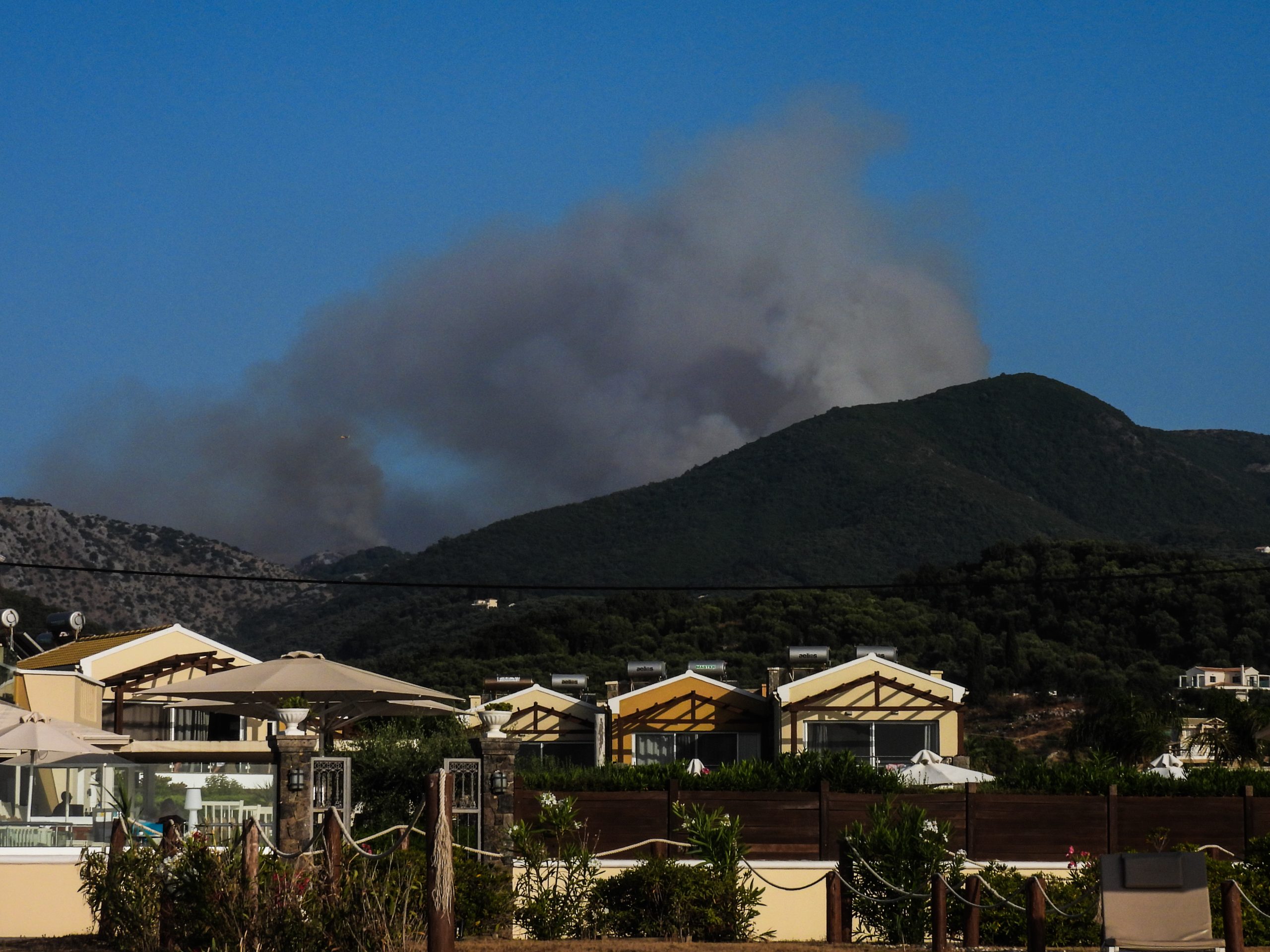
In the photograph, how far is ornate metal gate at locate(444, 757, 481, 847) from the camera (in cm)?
1653

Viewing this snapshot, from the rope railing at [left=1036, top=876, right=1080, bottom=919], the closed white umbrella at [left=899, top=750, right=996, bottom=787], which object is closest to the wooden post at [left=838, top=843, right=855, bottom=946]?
the rope railing at [left=1036, top=876, right=1080, bottom=919]

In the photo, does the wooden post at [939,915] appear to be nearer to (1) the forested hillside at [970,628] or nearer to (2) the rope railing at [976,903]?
(2) the rope railing at [976,903]

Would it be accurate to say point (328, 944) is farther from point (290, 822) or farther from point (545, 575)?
point (545, 575)

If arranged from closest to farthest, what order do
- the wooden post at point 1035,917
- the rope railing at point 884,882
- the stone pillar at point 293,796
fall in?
the wooden post at point 1035,917
the rope railing at point 884,882
the stone pillar at point 293,796

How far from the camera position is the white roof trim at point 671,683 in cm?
3919

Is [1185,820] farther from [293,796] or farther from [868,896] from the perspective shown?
[293,796]

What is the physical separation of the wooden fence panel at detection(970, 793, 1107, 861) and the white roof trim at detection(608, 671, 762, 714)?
1924cm

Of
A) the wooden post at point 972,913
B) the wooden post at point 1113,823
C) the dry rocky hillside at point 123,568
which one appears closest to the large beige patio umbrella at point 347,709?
the wooden post at point 972,913

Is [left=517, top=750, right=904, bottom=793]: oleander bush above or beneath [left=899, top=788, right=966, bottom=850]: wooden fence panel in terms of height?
above

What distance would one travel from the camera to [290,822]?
1599 centimetres

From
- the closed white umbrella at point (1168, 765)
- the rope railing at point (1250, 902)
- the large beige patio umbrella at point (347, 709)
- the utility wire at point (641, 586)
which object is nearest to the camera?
the rope railing at point (1250, 902)

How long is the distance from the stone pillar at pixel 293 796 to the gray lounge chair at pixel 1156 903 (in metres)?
7.95

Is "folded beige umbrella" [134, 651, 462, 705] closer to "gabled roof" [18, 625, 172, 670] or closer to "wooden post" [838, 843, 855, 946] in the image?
"wooden post" [838, 843, 855, 946]

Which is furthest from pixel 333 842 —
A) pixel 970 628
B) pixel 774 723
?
pixel 970 628
